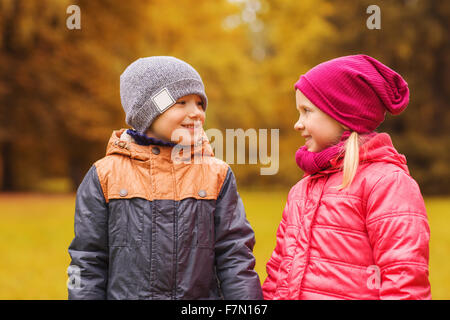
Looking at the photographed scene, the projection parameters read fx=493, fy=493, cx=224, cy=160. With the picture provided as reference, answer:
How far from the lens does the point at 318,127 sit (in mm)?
2201

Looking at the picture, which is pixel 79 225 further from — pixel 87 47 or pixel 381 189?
pixel 87 47

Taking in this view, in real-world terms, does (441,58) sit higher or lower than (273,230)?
higher

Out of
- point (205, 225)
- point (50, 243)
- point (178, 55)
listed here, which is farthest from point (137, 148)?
point (178, 55)

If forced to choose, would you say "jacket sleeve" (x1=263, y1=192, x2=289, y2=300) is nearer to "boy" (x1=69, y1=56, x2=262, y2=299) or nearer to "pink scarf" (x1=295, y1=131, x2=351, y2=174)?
"boy" (x1=69, y1=56, x2=262, y2=299)

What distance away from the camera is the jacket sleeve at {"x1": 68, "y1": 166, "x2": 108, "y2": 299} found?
80.8 inches

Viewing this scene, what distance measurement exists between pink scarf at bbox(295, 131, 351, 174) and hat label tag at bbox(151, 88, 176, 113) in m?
0.65

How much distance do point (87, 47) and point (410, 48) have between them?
8.84 meters

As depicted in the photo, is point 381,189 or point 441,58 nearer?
point 381,189

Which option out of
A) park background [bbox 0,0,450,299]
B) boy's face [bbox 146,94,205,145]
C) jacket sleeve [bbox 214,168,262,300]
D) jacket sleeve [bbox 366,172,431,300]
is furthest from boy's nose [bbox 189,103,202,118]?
park background [bbox 0,0,450,299]

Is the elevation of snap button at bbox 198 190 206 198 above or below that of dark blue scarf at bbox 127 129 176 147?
below

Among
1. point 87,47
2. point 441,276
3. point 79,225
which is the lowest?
point 441,276

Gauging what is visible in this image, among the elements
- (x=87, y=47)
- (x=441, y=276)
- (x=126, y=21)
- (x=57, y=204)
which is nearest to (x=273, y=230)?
(x=441, y=276)

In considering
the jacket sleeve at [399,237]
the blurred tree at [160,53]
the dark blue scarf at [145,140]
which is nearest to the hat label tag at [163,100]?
the dark blue scarf at [145,140]
